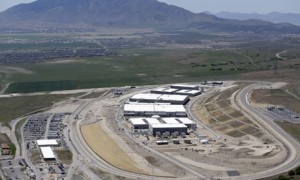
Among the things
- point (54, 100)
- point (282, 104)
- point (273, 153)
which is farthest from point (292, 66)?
point (273, 153)

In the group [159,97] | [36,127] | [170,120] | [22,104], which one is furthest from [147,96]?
[36,127]

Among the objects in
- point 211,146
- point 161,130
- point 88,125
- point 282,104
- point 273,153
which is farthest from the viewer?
point 282,104

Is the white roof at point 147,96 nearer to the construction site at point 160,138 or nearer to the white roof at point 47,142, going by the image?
the construction site at point 160,138

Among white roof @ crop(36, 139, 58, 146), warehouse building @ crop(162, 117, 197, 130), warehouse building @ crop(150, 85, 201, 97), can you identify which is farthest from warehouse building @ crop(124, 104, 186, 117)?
white roof @ crop(36, 139, 58, 146)

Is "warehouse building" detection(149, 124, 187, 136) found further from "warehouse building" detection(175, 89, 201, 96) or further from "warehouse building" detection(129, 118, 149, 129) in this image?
"warehouse building" detection(175, 89, 201, 96)

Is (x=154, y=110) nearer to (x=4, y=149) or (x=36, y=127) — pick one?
(x=36, y=127)

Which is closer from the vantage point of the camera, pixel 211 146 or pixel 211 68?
pixel 211 146

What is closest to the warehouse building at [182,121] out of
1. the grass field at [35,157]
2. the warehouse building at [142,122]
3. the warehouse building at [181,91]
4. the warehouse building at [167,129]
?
the warehouse building at [142,122]

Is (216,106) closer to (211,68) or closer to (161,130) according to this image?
(161,130)
